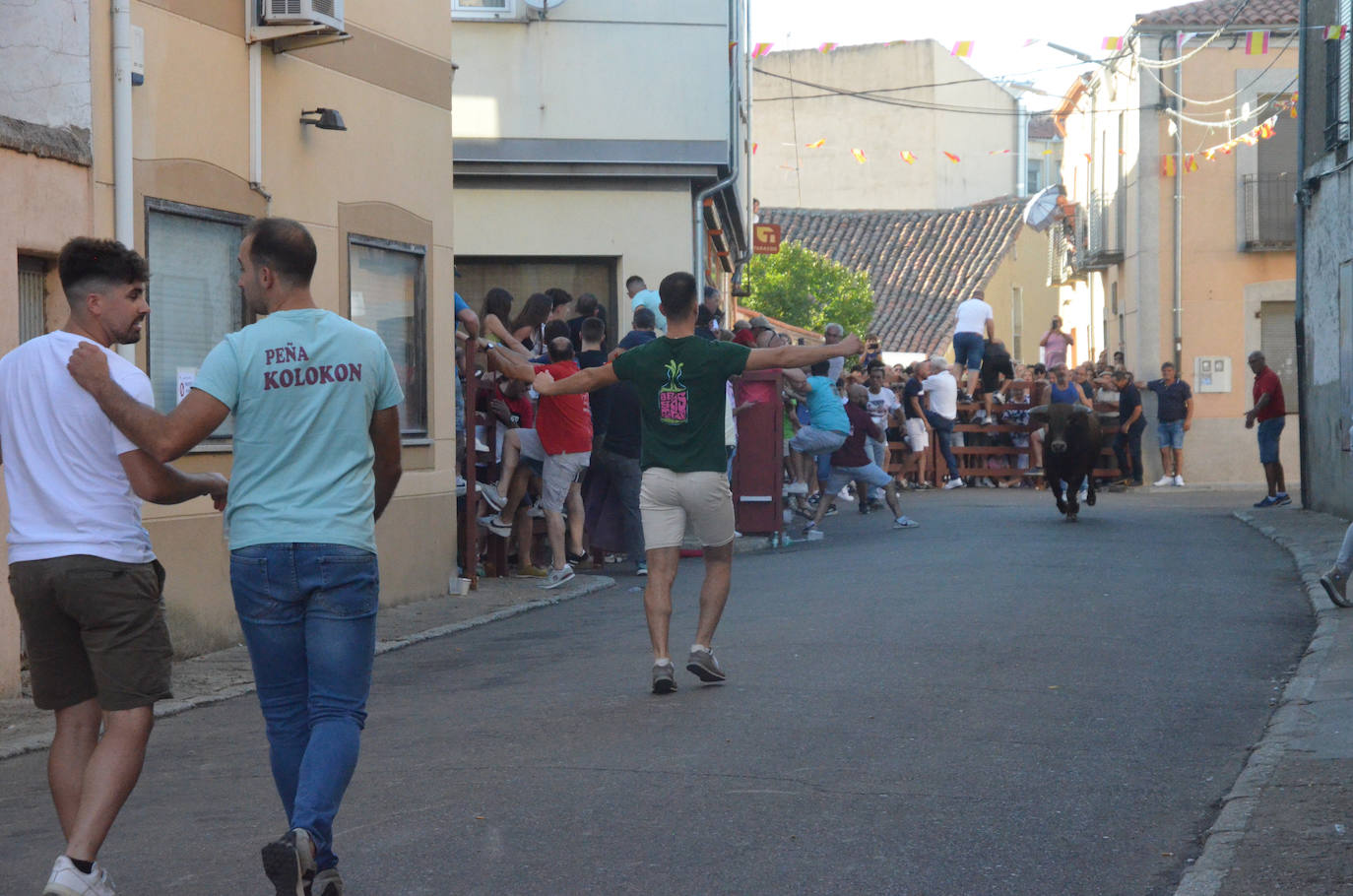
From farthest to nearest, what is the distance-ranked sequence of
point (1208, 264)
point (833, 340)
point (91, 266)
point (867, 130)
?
point (867, 130), point (1208, 264), point (833, 340), point (91, 266)

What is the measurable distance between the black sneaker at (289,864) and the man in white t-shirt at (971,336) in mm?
25023

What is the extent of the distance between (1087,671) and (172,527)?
513cm

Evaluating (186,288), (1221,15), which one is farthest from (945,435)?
(186,288)

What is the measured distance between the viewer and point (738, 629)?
1049 centimetres

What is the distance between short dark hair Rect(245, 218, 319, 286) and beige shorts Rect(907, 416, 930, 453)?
2195 cm

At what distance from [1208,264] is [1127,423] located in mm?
6711

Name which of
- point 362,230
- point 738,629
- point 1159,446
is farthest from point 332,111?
point 1159,446

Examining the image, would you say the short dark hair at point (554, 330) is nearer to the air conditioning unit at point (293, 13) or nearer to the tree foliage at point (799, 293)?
the air conditioning unit at point (293, 13)

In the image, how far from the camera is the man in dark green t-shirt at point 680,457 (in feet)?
26.7

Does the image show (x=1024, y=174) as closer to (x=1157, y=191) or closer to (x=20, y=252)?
(x=1157, y=191)

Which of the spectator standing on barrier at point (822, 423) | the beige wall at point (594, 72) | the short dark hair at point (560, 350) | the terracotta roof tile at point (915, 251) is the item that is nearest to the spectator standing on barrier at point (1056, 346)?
the beige wall at point (594, 72)

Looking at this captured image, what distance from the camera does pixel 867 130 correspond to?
5794 cm

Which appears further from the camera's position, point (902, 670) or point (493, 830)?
point (902, 670)

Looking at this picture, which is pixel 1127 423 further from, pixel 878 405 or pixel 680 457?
pixel 680 457
